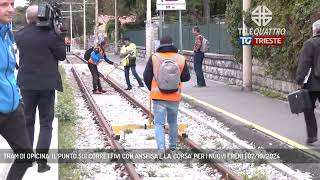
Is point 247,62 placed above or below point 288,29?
below

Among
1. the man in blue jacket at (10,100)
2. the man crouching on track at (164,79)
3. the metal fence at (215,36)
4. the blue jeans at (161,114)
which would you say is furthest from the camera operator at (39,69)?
the metal fence at (215,36)

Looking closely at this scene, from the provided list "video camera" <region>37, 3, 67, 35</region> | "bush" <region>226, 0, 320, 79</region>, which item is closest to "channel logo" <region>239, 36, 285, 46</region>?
"bush" <region>226, 0, 320, 79</region>

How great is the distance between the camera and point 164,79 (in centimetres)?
810

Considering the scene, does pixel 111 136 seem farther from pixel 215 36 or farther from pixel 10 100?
pixel 215 36

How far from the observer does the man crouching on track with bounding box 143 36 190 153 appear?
8.12 meters

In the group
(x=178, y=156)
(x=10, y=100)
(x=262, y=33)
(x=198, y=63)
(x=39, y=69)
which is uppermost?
(x=262, y=33)

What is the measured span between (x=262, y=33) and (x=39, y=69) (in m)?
9.96

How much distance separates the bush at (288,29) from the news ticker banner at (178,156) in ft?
12.6

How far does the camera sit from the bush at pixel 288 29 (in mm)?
12383

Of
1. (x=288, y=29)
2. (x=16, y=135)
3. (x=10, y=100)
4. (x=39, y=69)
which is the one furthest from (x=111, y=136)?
(x=288, y=29)

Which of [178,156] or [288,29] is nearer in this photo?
[178,156]

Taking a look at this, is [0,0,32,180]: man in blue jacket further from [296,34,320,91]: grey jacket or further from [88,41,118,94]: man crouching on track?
[88,41,118,94]: man crouching on track

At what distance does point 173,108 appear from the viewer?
8414mm

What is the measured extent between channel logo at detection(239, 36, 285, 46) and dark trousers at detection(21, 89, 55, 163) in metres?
8.48
